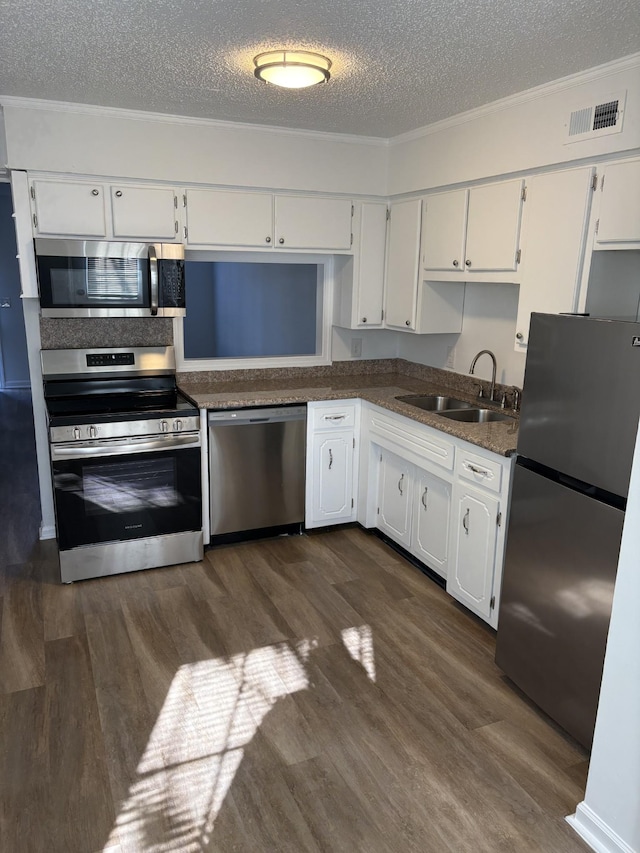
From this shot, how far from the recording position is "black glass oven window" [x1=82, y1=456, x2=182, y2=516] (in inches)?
132

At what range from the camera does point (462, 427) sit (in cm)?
312

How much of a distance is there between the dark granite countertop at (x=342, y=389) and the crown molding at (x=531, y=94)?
1477 millimetres

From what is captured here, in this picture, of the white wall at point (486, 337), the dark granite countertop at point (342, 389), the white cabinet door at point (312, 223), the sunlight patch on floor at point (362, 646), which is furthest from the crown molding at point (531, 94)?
the sunlight patch on floor at point (362, 646)

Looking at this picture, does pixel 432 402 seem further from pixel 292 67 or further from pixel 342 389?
pixel 292 67

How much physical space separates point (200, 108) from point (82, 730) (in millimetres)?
3011

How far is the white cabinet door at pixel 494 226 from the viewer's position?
10.2ft

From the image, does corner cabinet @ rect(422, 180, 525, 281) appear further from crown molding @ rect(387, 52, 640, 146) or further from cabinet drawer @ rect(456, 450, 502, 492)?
cabinet drawer @ rect(456, 450, 502, 492)

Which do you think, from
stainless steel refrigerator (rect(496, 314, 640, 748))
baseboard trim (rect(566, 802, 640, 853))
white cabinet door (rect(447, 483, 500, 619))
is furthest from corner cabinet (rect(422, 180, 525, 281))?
baseboard trim (rect(566, 802, 640, 853))

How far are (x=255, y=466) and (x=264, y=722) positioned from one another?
1.66 metres

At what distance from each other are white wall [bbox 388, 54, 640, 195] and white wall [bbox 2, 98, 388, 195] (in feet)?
1.17

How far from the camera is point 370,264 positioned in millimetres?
4219

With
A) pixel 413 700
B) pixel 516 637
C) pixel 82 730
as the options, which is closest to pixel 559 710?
pixel 516 637

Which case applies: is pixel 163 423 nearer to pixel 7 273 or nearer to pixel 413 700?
pixel 413 700

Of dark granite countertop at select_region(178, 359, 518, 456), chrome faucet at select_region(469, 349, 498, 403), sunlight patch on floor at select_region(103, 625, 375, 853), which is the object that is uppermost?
chrome faucet at select_region(469, 349, 498, 403)
